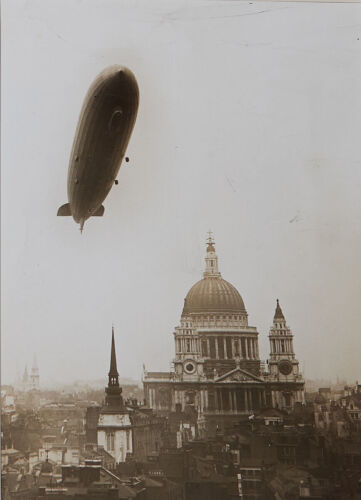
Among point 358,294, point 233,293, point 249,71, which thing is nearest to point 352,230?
point 358,294

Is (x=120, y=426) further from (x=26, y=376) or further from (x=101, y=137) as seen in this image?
(x=101, y=137)

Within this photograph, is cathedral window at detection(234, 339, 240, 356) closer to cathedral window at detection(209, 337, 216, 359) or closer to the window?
cathedral window at detection(209, 337, 216, 359)

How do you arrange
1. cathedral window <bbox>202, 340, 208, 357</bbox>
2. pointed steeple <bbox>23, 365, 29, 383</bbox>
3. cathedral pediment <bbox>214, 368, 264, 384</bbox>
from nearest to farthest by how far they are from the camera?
pointed steeple <bbox>23, 365, 29, 383</bbox>, cathedral pediment <bbox>214, 368, 264, 384</bbox>, cathedral window <bbox>202, 340, 208, 357</bbox>

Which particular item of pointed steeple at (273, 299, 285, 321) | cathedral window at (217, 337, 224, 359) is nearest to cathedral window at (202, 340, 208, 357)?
cathedral window at (217, 337, 224, 359)

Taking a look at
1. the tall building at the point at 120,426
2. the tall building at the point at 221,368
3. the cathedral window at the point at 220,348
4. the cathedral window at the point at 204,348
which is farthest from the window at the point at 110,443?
the cathedral window at the point at 220,348

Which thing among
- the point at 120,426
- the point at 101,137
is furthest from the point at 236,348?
the point at 101,137

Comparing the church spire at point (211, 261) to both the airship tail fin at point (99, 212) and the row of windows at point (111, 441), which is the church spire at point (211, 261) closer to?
the airship tail fin at point (99, 212)

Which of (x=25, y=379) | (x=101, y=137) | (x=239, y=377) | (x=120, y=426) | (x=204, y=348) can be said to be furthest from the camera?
(x=204, y=348)

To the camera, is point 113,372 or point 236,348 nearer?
point 113,372
